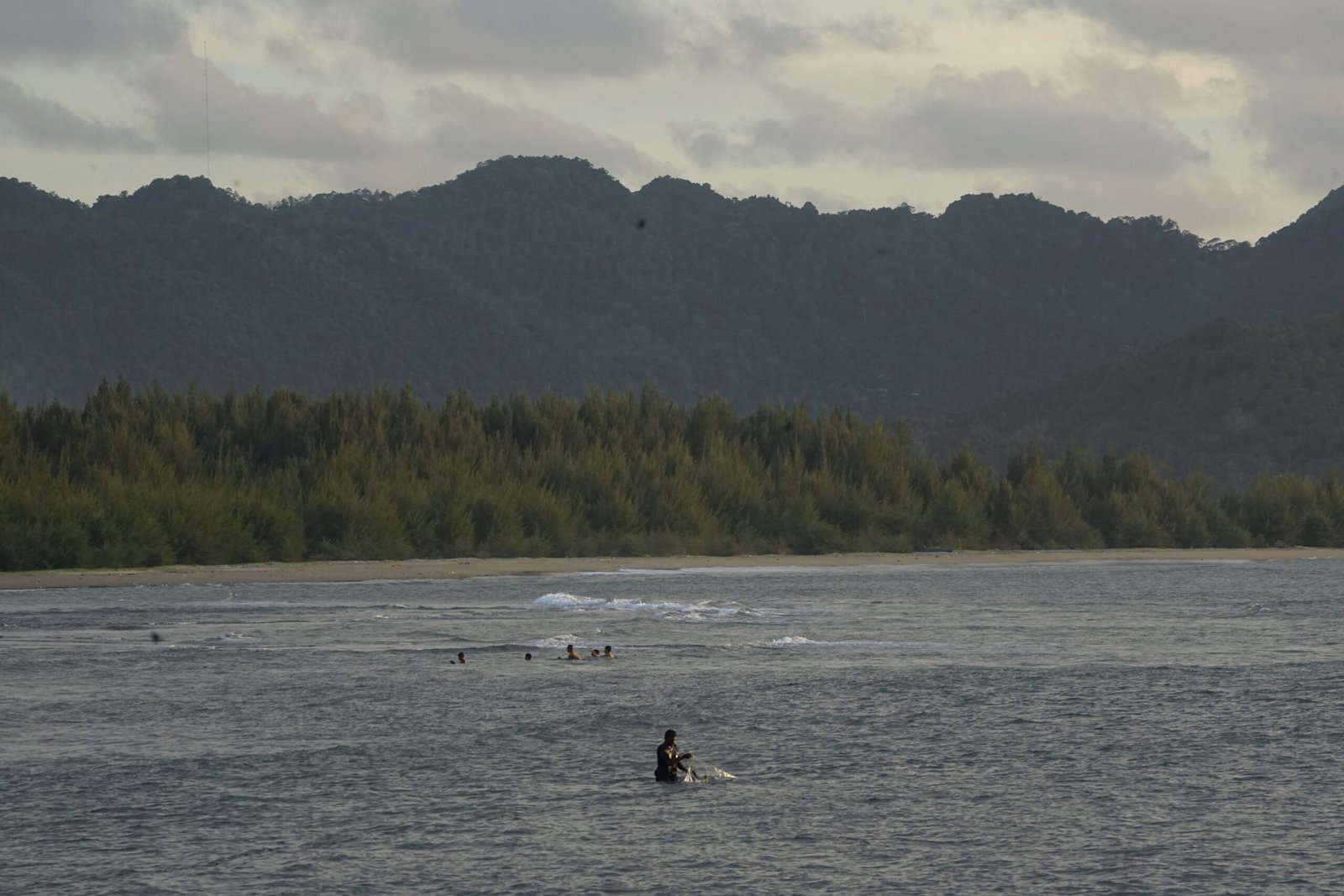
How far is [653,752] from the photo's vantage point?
23.4 m

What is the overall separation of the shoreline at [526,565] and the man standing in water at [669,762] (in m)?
28.1

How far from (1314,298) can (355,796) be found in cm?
19240

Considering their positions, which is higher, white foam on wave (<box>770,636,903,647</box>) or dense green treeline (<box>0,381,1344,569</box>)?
dense green treeline (<box>0,381,1344,569</box>)

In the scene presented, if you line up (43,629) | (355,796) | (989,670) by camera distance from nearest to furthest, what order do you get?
(355,796) < (989,670) < (43,629)

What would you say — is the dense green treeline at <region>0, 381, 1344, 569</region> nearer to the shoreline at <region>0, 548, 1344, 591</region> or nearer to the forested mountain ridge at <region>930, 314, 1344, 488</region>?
the shoreline at <region>0, 548, 1344, 591</region>

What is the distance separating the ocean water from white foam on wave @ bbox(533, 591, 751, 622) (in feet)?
1.47

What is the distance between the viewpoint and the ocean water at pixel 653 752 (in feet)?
57.2

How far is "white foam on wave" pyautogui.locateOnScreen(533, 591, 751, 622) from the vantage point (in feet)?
135

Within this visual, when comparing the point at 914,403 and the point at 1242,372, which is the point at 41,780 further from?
the point at 914,403

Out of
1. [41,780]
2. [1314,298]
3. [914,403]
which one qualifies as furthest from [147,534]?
[1314,298]

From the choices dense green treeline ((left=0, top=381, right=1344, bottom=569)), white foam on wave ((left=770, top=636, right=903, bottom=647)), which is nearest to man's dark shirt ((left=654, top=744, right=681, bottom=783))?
white foam on wave ((left=770, top=636, right=903, bottom=647))

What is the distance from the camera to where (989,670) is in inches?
1233

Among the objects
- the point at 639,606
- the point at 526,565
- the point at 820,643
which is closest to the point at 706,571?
the point at 526,565

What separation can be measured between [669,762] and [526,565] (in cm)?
3409
